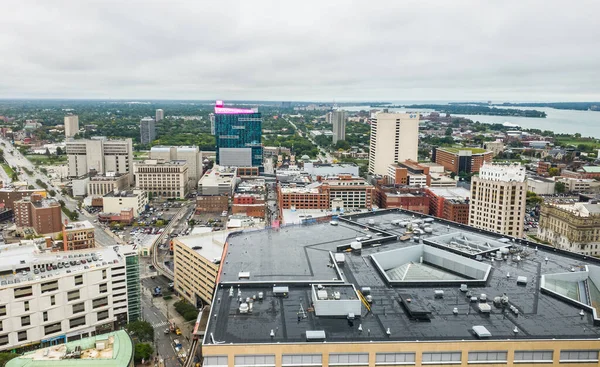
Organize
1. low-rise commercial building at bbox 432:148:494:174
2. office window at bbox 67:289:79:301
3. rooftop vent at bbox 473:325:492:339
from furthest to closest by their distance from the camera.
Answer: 1. low-rise commercial building at bbox 432:148:494:174
2. office window at bbox 67:289:79:301
3. rooftop vent at bbox 473:325:492:339

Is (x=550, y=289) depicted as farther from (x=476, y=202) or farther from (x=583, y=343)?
(x=476, y=202)

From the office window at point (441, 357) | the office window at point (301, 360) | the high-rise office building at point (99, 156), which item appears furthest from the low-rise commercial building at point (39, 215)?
the office window at point (441, 357)

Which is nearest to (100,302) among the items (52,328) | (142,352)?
(52,328)

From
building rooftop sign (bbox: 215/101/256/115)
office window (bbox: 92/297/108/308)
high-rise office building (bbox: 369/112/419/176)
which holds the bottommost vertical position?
office window (bbox: 92/297/108/308)

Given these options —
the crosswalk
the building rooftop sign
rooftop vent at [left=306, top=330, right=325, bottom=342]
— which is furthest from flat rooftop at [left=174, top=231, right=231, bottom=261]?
the building rooftop sign

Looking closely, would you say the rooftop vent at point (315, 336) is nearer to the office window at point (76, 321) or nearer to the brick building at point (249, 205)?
the office window at point (76, 321)

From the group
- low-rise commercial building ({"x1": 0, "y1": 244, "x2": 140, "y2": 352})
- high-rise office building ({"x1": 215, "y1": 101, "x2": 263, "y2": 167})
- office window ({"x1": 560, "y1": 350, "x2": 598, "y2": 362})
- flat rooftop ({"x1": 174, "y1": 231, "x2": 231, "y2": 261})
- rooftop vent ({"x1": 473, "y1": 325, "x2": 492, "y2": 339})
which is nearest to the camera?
office window ({"x1": 560, "y1": 350, "x2": 598, "y2": 362})

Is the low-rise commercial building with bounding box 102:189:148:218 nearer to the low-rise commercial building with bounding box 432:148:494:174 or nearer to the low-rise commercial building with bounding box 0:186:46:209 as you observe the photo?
the low-rise commercial building with bounding box 0:186:46:209
